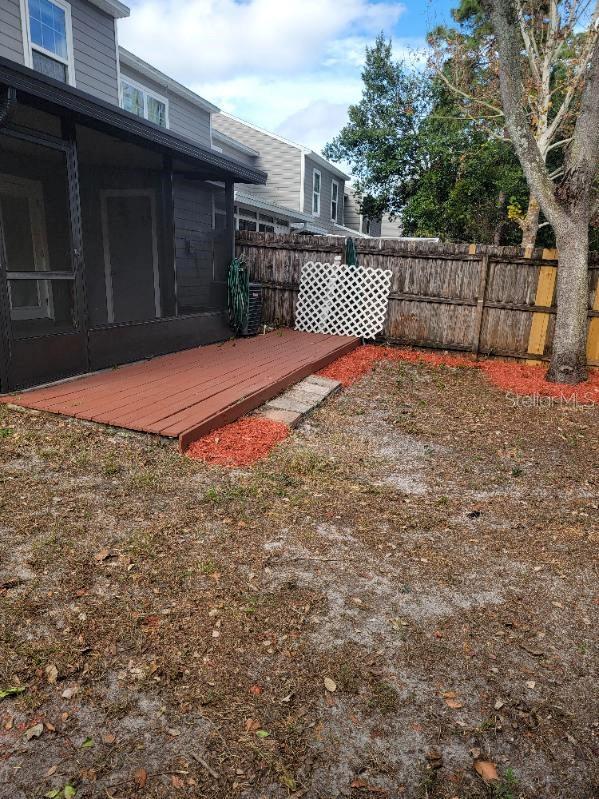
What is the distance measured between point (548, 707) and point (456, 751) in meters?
0.45

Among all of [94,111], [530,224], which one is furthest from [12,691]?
[530,224]

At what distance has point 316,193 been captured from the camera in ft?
69.8

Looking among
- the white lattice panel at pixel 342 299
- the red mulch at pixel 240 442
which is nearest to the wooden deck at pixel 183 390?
the red mulch at pixel 240 442

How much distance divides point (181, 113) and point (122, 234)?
5.47m

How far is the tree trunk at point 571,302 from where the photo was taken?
284 inches

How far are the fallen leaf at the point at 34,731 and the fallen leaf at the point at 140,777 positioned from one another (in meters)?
0.39

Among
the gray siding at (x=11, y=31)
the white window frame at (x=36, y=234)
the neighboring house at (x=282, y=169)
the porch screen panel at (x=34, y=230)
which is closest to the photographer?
the gray siding at (x=11, y=31)

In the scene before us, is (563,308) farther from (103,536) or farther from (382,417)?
(103,536)

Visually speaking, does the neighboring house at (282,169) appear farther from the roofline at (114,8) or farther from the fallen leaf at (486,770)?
the fallen leaf at (486,770)

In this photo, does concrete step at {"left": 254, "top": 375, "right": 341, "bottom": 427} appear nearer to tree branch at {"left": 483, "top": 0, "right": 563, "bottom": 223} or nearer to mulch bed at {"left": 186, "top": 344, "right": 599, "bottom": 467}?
mulch bed at {"left": 186, "top": 344, "right": 599, "bottom": 467}

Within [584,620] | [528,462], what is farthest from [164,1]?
[584,620]

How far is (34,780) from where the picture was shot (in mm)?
1564

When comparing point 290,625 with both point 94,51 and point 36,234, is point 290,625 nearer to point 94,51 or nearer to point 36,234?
point 36,234

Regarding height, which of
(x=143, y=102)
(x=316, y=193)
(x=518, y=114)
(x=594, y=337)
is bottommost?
(x=594, y=337)
